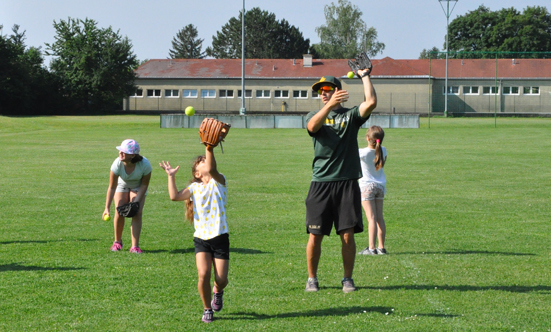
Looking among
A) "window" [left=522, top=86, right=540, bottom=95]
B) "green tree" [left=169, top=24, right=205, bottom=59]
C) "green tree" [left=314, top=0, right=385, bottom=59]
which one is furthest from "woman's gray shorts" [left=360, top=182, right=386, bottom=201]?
"green tree" [left=169, top=24, right=205, bottom=59]

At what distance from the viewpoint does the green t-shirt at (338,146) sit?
6559mm

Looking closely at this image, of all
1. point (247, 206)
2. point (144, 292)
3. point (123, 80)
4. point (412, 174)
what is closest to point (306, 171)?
point (412, 174)

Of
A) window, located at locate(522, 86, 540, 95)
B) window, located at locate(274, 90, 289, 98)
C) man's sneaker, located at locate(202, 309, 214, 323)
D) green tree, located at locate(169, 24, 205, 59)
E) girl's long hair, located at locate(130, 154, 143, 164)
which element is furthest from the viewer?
green tree, located at locate(169, 24, 205, 59)

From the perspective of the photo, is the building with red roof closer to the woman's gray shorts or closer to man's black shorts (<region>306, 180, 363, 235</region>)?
the woman's gray shorts

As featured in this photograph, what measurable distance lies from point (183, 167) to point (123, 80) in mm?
60431

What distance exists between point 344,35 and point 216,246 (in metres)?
101

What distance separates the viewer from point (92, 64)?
79.9 meters

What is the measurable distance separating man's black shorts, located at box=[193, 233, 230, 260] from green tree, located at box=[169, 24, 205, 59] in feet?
472

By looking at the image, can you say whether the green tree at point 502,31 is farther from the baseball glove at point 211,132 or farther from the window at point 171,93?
the baseball glove at point 211,132

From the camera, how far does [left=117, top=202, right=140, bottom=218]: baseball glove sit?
8.71m

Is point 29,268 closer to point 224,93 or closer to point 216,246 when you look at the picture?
point 216,246

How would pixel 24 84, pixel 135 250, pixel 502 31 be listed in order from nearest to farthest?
1. pixel 135 250
2. pixel 24 84
3. pixel 502 31

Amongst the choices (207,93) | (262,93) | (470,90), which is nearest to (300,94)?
(262,93)

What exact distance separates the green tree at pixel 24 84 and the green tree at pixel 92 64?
Result: 1794 mm
